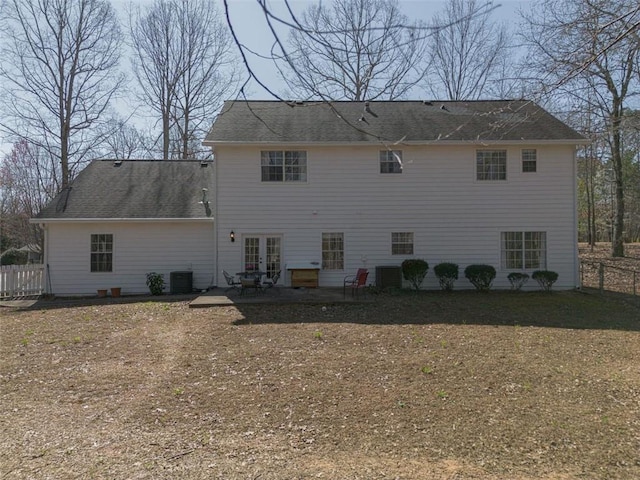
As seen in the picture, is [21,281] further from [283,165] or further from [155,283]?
[283,165]

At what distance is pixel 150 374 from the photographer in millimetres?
6414

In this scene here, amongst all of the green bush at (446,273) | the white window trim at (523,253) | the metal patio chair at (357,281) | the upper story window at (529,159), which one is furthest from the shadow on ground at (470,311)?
the upper story window at (529,159)

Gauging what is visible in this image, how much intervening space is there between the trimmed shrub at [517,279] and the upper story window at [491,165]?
3.42m

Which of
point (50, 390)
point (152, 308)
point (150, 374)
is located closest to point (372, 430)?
point (150, 374)

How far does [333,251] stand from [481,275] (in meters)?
5.04

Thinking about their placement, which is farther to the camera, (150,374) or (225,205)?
(225,205)

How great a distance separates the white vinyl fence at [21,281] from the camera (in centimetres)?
1472

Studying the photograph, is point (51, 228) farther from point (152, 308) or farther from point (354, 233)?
point (354, 233)

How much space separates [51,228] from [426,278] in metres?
13.6

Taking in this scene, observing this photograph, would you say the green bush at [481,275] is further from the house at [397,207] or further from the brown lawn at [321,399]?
the brown lawn at [321,399]

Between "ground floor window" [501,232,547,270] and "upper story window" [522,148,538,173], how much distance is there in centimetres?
230

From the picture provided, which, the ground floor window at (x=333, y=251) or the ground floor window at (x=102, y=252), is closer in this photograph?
the ground floor window at (x=333, y=251)

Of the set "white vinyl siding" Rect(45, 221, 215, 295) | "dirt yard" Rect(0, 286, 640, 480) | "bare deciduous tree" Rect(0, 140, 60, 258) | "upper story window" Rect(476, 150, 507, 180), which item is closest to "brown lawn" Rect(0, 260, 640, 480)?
"dirt yard" Rect(0, 286, 640, 480)

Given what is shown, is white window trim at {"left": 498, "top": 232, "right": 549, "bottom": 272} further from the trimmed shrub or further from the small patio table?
the small patio table
